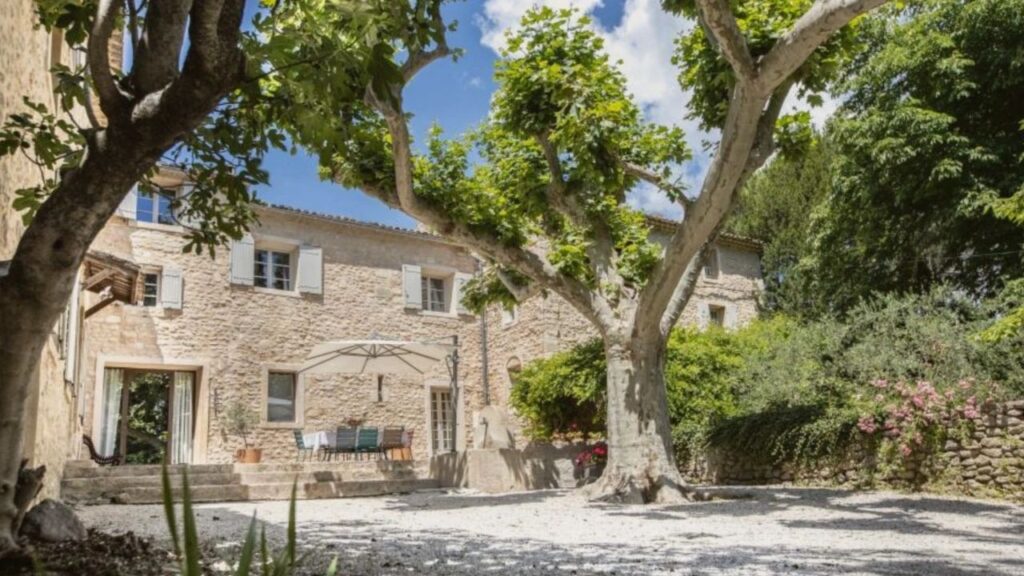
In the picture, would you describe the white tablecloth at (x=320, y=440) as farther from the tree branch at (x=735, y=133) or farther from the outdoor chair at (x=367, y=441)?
the tree branch at (x=735, y=133)

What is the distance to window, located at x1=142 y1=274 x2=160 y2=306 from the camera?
14.8 metres

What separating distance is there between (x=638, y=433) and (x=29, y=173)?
6.15 m

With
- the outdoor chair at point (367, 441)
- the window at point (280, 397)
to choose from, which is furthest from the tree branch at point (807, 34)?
the window at point (280, 397)

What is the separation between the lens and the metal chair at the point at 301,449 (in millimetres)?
13688

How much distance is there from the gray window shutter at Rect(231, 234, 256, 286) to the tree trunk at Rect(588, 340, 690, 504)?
9.45 metres

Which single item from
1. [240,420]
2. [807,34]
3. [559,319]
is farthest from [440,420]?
[807,34]

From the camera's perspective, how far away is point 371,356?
44.1 feet

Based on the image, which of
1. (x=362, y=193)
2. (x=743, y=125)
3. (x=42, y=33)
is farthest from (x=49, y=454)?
(x=743, y=125)

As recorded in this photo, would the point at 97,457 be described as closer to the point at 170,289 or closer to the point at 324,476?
the point at 170,289

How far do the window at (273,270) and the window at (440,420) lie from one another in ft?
13.5

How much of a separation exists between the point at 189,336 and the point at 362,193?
7696mm

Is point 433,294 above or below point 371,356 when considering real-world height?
above

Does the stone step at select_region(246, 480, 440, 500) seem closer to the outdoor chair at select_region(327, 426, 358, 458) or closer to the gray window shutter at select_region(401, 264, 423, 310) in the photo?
the outdoor chair at select_region(327, 426, 358, 458)

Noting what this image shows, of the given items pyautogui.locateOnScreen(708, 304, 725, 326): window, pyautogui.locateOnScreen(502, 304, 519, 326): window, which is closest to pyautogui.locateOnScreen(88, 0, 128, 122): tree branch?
pyautogui.locateOnScreen(502, 304, 519, 326): window
